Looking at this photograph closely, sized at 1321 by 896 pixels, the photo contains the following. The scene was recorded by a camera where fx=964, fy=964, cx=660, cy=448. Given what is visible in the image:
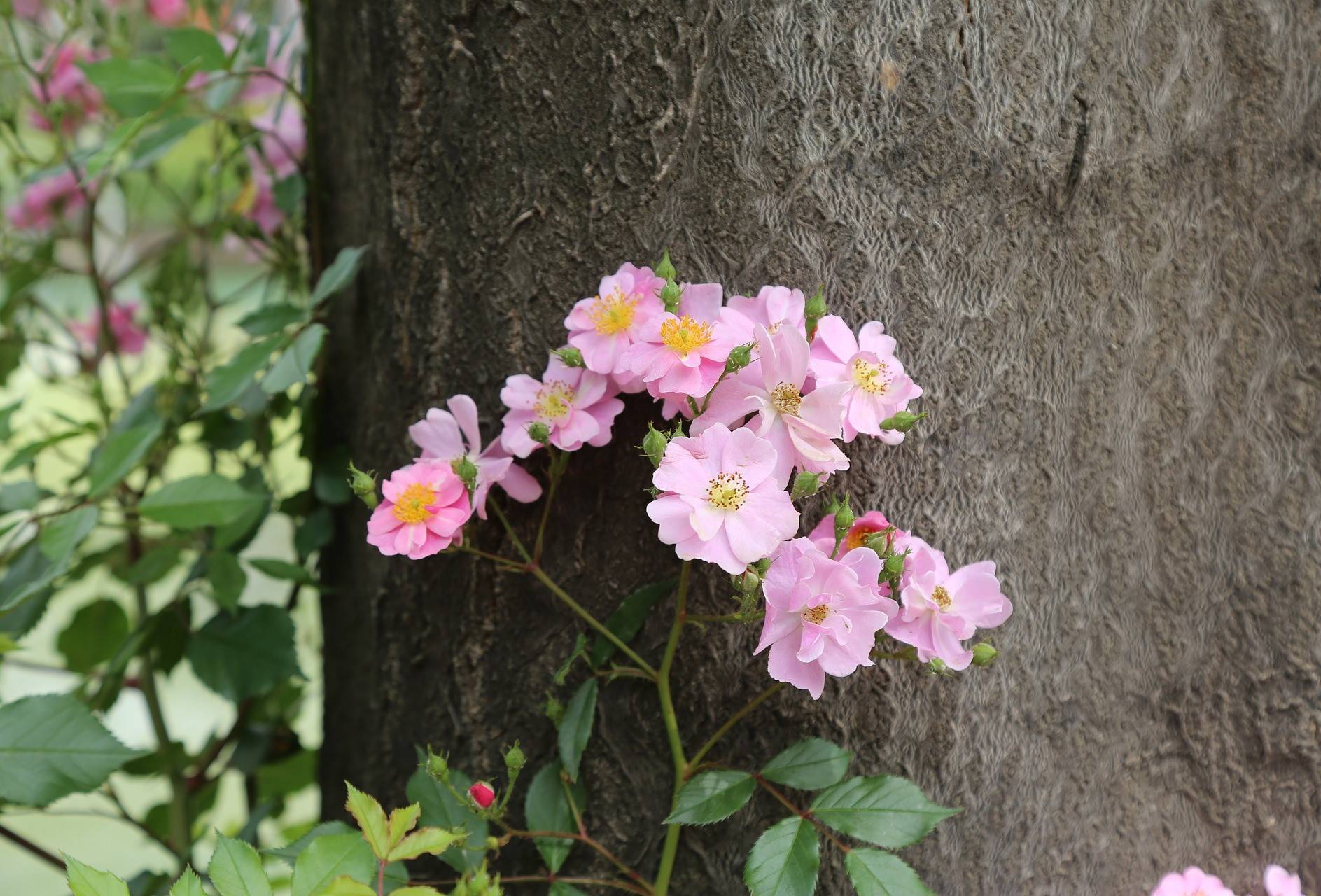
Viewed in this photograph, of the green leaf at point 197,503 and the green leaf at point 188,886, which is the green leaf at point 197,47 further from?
the green leaf at point 188,886

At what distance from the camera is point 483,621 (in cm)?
81

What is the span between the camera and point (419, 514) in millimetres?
667

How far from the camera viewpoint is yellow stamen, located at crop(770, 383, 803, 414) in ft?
2.07

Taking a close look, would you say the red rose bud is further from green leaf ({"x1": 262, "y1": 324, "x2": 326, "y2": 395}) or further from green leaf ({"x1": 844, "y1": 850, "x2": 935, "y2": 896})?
green leaf ({"x1": 262, "y1": 324, "x2": 326, "y2": 395})

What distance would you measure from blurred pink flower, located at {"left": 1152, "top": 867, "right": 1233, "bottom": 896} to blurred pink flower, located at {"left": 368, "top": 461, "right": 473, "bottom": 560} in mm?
626

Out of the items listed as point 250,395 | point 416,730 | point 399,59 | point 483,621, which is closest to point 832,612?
point 483,621

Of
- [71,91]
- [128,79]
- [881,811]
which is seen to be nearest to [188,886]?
[881,811]

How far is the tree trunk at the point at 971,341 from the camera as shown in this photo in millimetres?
730

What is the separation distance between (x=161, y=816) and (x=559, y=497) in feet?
2.55

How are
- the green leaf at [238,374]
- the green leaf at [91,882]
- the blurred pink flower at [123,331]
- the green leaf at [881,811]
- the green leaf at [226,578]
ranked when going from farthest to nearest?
the blurred pink flower at [123,331] < the green leaf at [226,578] < the green leaf at [238,374] < the green leaf at [881,811] < the green leaf at [91,882]

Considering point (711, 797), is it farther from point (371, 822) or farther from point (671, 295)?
point (671, 295)

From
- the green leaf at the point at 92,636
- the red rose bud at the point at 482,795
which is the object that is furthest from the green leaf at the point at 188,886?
the green leaf at the point at 92,636

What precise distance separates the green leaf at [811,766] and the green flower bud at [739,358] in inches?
11.0

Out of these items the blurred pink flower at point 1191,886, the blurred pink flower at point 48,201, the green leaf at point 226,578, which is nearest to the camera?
the blurred pink flower at point 1191,886
